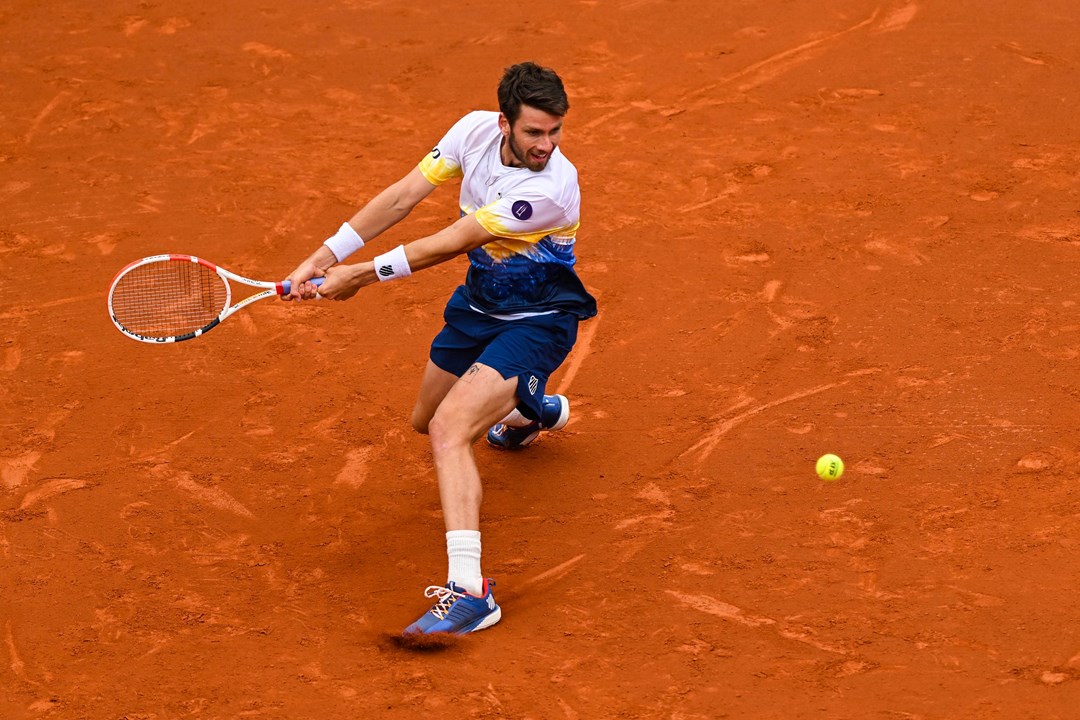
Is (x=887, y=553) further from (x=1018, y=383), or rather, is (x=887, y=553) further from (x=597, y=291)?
(x=597, y=291)

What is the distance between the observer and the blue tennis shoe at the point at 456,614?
541 cm

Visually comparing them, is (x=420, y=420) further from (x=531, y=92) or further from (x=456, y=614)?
(x=531, y=92)

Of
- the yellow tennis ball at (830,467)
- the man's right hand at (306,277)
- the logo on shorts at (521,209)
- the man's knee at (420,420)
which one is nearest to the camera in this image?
the logo on shorts at (521,209)

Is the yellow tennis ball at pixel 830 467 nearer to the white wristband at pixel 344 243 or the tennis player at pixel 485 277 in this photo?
the tennis player at pixel 485 277

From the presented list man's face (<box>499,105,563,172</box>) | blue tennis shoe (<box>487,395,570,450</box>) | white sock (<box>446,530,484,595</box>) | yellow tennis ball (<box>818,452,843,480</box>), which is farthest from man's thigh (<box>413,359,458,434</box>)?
yellow tennis ball (<box>818,452,843,480</box>)

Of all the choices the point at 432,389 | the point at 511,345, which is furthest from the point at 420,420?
the point at 511,345

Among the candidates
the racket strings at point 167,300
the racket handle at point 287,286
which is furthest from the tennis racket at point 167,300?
the racket handle at point 287,286

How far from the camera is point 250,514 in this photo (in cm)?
644

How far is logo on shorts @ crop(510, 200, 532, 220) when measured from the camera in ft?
18.7

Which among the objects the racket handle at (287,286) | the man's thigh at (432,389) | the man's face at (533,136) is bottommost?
the man's thigh at (432,389)

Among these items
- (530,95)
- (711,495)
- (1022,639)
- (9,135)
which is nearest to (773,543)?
(711,495)

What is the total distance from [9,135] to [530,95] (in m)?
6.49

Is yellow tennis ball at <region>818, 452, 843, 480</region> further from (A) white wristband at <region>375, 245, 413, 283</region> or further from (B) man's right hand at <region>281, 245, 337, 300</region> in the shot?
(B) man's right hand at <region>281, 245, 337, 300</region>

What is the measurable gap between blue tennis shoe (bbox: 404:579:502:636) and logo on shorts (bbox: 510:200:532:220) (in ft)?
5.12
